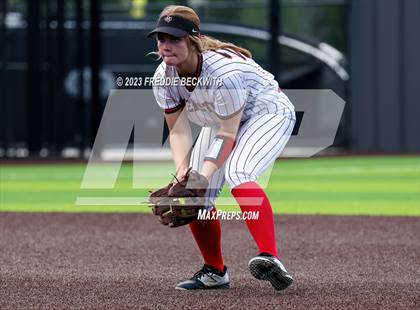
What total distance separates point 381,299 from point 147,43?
19.3 m

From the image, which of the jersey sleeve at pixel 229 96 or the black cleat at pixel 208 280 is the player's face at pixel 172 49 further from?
the black cleat at pixel 208 280

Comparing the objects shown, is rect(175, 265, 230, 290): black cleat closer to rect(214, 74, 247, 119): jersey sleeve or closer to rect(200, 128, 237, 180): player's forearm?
rect(200, 128, 237, 180): player's forearm

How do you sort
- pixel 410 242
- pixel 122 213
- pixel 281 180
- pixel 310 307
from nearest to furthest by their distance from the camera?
pixel 310 307, pixel 410 242, pixel 122 213, pixel 281 180

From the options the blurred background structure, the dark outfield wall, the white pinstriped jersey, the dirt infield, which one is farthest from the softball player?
the dark outfield wall

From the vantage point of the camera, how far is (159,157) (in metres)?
22.2

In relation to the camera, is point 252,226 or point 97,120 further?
point 97,120

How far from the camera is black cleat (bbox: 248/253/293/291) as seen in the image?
5.59 m

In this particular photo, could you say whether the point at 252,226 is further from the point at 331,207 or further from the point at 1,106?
the point at 1,106

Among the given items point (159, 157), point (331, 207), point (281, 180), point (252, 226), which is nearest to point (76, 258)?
point (252, 226)

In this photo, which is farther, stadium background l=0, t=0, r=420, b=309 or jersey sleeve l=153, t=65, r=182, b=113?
stadium background l=0, t=0, r=420, b=309

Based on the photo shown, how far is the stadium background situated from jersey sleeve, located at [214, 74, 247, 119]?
3.48 ft

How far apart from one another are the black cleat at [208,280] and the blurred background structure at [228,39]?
16.2 metres

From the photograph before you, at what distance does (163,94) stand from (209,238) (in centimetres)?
94

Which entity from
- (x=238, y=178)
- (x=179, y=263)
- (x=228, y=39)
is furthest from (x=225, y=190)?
(x=228, y=39)
